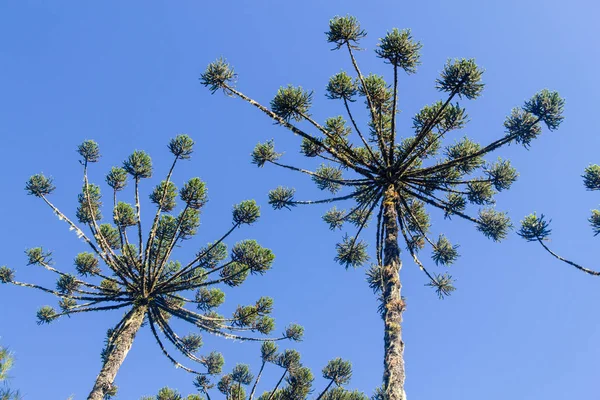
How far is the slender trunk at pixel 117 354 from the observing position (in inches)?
483

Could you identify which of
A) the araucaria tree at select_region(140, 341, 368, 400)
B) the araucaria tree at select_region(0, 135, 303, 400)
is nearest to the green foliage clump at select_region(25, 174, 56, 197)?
the araucaria tree at select_region(0, 135, 303, 400)

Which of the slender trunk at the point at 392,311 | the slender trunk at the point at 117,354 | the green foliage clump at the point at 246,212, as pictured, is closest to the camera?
the slender trunk at the point at 392,311

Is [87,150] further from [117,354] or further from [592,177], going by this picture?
[592,177]

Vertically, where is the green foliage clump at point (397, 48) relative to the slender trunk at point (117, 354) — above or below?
above

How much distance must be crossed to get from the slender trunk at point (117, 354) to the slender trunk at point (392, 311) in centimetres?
796

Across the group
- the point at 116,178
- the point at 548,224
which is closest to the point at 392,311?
the point at 548,224

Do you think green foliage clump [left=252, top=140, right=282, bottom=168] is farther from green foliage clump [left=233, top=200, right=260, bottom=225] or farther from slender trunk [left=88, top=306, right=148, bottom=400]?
slender trunk [left=88, top=306, right=148, bottom=400]

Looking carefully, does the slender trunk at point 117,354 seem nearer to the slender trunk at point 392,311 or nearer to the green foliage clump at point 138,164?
the green foliage clump at point 138,164

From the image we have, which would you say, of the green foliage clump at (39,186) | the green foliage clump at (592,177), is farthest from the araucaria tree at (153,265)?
the green foliage clump at (592,177)

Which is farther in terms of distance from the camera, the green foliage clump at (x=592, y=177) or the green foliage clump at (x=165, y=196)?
the green foliage clump at (x=165, y=196)

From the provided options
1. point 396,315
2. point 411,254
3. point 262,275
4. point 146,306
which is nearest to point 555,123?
point 411,254

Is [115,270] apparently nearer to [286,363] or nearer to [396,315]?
[286,363]

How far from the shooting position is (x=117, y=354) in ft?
43.0

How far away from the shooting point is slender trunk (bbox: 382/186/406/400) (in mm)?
8684
